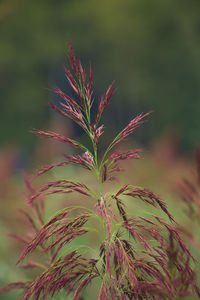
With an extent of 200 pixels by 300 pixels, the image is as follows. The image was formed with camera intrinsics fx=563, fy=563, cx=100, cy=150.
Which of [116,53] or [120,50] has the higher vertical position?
[120,50]

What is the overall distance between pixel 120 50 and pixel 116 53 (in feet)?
0.55

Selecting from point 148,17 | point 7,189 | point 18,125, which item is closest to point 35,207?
point 7,189

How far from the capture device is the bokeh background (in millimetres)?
18250

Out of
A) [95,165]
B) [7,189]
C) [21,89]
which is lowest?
[21,89]

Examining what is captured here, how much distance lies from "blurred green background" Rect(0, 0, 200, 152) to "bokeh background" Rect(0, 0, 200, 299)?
32 mm

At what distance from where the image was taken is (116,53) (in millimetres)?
19078

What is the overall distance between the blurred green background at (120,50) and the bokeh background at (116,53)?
0.11 feet

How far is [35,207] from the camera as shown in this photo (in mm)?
1798

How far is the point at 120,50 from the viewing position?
62.5 ft

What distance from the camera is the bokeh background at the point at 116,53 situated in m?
18.2

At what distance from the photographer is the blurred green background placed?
59.9 ft

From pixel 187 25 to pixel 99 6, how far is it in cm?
292

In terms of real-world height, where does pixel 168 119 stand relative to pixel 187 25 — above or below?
below

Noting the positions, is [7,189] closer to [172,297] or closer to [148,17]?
[172,297]
